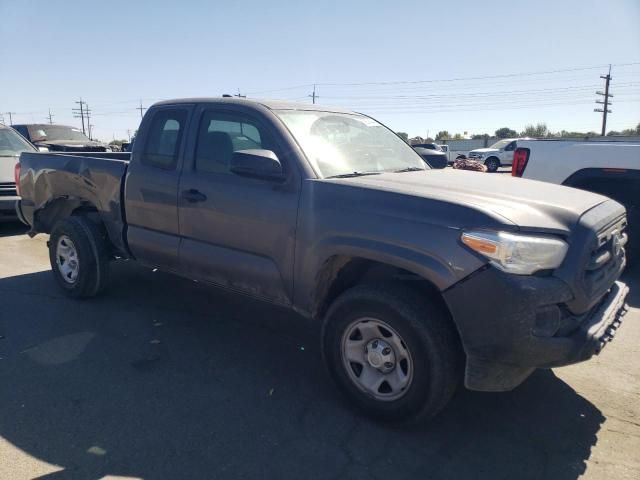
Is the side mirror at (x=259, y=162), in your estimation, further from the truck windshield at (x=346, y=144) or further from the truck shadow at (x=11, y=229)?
the truck shadow at (x=11, y=229)

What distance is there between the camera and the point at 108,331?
14.6 feet

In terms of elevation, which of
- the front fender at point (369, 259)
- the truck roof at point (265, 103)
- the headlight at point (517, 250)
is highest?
the truck roof at point (265, 103)

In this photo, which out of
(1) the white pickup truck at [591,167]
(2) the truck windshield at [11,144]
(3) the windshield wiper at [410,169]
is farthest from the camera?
(2) the truck windshield at [11,144]

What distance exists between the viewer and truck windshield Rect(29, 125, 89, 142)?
44.6ft

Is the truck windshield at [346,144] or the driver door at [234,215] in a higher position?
the truck windshield at [346,144]

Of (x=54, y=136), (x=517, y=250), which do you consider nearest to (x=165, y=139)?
(x=517, y=250)

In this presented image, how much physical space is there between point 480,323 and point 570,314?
1.70 feet

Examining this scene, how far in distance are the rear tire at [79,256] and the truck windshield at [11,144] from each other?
458 centimetres

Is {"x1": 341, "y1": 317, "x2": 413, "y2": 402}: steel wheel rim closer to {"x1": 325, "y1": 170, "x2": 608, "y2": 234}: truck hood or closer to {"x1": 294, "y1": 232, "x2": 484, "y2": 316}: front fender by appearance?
{"x1": 294, "y1": 232, "x2": 484, "y2": 316}: front fender

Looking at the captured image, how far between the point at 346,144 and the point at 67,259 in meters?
3.26

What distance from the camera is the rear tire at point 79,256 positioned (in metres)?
4.99

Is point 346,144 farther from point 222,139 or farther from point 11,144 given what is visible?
point 11,144

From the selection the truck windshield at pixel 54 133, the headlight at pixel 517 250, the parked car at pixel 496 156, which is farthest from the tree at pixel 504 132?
the headlight at pixel 517 250

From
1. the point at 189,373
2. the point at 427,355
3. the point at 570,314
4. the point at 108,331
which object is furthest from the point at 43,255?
the point at 570,314
